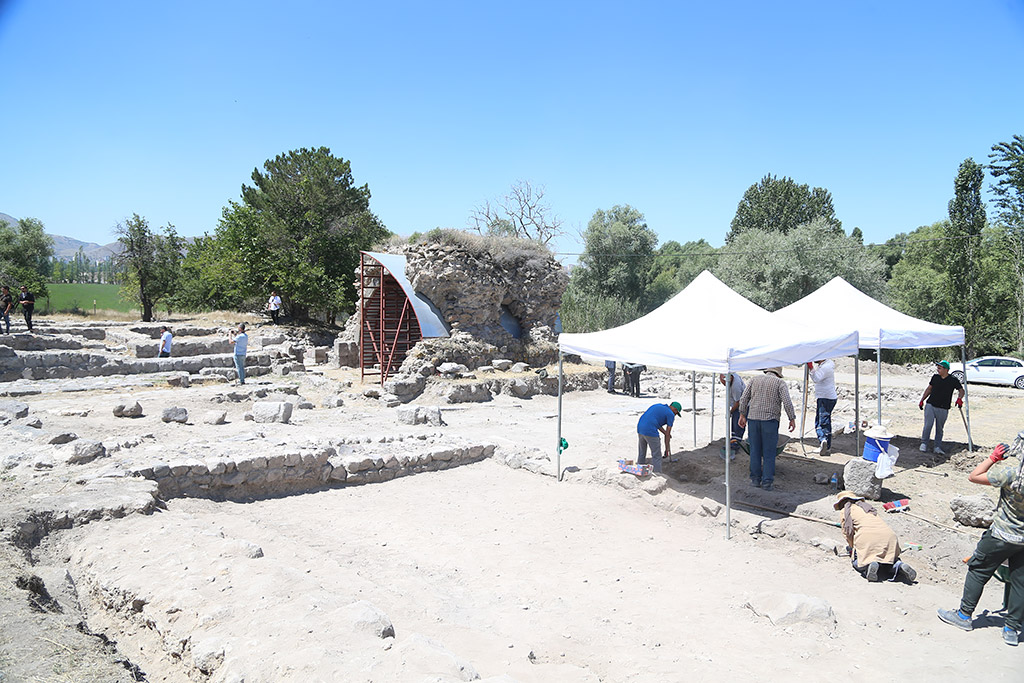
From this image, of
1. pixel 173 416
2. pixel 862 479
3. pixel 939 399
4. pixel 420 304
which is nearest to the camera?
pixel 862 479

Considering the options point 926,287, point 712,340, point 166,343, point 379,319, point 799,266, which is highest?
point 799,266

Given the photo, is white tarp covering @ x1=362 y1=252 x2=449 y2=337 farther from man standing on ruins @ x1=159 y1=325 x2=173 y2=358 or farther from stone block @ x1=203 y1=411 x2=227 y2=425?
stone block @ x1=203 y1=411 x2=227 y2=425

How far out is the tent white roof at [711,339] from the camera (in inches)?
301

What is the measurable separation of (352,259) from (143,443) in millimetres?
22582

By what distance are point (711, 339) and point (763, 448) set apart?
1.82 metres

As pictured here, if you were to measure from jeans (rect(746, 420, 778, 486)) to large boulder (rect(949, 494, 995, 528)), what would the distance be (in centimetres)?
203

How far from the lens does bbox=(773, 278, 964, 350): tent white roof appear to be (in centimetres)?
1035

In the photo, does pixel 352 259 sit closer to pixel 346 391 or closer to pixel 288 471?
pixel 346 391

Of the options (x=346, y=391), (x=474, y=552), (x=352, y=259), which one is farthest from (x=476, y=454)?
(x=352, y=259)

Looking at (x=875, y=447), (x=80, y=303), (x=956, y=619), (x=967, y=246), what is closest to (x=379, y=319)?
(x=875, y=447)

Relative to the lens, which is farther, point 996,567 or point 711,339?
point 711,339

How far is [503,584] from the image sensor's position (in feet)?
19.9

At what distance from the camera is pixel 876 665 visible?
4.54m

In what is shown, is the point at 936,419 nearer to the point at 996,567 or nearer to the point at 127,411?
the point at 996,567
